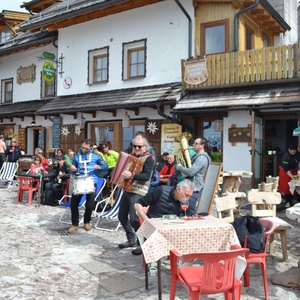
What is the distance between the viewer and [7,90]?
63.7 feet

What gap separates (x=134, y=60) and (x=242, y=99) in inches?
193

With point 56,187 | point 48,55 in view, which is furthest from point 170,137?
point 48,55

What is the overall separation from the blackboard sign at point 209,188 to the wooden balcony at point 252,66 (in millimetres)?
5092

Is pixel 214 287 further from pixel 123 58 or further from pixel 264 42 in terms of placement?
pixel 264 42

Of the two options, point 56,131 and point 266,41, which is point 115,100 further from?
point 266,41

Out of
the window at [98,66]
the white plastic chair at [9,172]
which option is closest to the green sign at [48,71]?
the window at [98,66]

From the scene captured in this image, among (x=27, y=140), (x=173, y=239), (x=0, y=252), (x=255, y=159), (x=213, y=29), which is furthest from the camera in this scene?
(x=27, y=140)

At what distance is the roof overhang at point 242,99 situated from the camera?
10117 mm

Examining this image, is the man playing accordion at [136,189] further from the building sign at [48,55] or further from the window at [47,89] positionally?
the window at [47,89]

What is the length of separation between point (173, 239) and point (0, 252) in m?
3.00

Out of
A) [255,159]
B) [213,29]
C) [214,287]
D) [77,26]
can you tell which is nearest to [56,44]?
[77,26]

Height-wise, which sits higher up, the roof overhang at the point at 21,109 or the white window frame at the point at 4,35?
the white window frame at the point at 4,35

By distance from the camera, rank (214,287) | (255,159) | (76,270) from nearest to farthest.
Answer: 1. (214,287)
2. (76,270)
3. (255,159)

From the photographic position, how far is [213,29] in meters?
12.3
